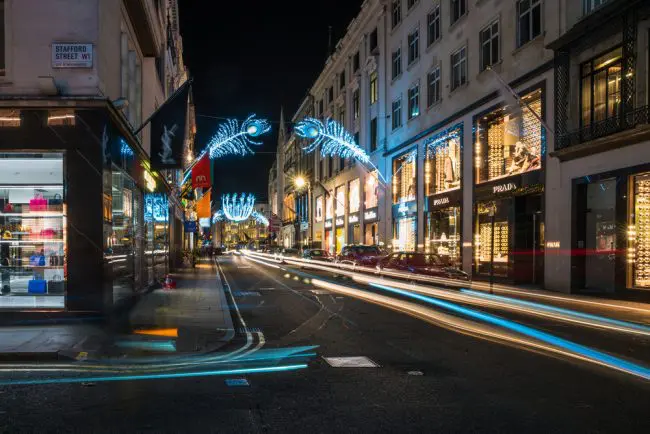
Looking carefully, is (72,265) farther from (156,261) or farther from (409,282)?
(409,282)

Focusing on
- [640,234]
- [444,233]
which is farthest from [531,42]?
[444,233]

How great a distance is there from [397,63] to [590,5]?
20939mm

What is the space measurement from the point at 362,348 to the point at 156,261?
53.4 ft

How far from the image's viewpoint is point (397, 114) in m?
41.2

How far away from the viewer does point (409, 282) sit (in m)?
24.7

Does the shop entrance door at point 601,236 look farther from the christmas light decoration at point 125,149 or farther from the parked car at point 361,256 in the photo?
the christmas light decoration at point 125,149

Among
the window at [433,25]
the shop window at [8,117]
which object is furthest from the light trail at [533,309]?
the window at [433,25]

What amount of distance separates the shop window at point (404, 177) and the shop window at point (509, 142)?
338 inches

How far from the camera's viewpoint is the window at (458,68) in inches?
1211

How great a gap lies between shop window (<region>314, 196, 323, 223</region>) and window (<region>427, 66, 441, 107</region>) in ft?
109

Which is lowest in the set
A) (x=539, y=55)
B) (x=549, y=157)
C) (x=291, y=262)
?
(x=291, y=262)

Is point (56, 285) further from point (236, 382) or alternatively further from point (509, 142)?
point (509, 142)

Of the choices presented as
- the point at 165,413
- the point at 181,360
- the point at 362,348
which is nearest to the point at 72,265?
the point at 181,360

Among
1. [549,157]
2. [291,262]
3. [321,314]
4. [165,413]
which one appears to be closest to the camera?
[165,413]
